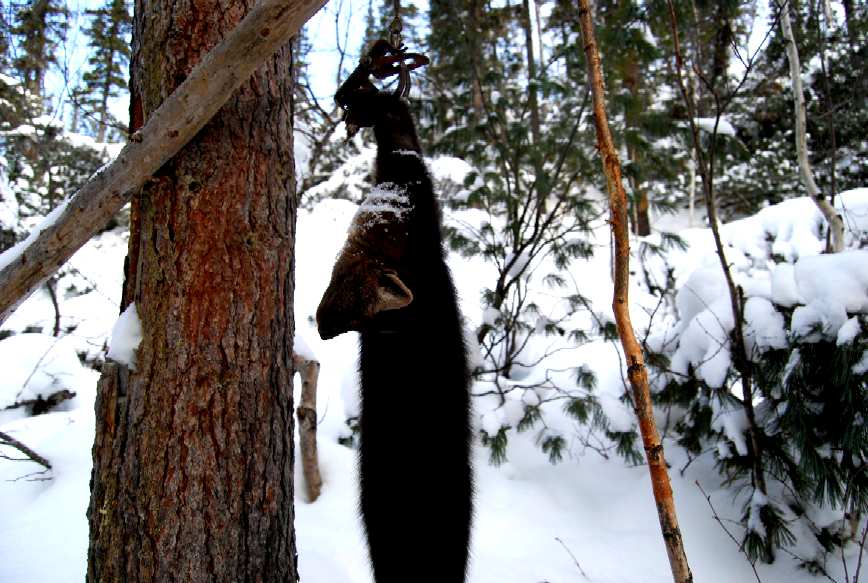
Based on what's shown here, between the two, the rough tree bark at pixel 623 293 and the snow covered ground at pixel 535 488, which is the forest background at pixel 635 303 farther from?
the rough tree bark at pixel 623 293

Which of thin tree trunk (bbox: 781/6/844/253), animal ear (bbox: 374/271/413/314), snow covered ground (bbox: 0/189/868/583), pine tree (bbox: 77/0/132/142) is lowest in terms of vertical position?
snow covered ground (bbox: 0/189/868/583)

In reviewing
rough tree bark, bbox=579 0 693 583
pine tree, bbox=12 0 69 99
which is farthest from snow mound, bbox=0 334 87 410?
rough tree bark, bbox=579 0 693 583

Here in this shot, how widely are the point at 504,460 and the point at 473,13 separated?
4111 millimetres

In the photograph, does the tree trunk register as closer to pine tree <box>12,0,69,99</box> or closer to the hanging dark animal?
the hanging dark animal

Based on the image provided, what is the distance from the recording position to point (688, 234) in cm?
753

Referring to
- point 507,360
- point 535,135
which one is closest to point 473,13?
point 535,135

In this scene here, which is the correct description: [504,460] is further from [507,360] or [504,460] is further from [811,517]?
[811,517]

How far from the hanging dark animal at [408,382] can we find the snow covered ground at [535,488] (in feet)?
1.81

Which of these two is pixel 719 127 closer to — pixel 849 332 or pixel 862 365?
pixel 849 332

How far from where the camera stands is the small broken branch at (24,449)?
9.42 feet

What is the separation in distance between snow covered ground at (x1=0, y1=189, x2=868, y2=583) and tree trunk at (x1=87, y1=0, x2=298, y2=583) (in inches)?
34.2

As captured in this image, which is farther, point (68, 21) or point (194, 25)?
point (68, 21)

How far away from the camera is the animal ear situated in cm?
116

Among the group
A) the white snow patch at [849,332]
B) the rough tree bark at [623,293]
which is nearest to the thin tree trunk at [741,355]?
the white snow patch at [849,332]
